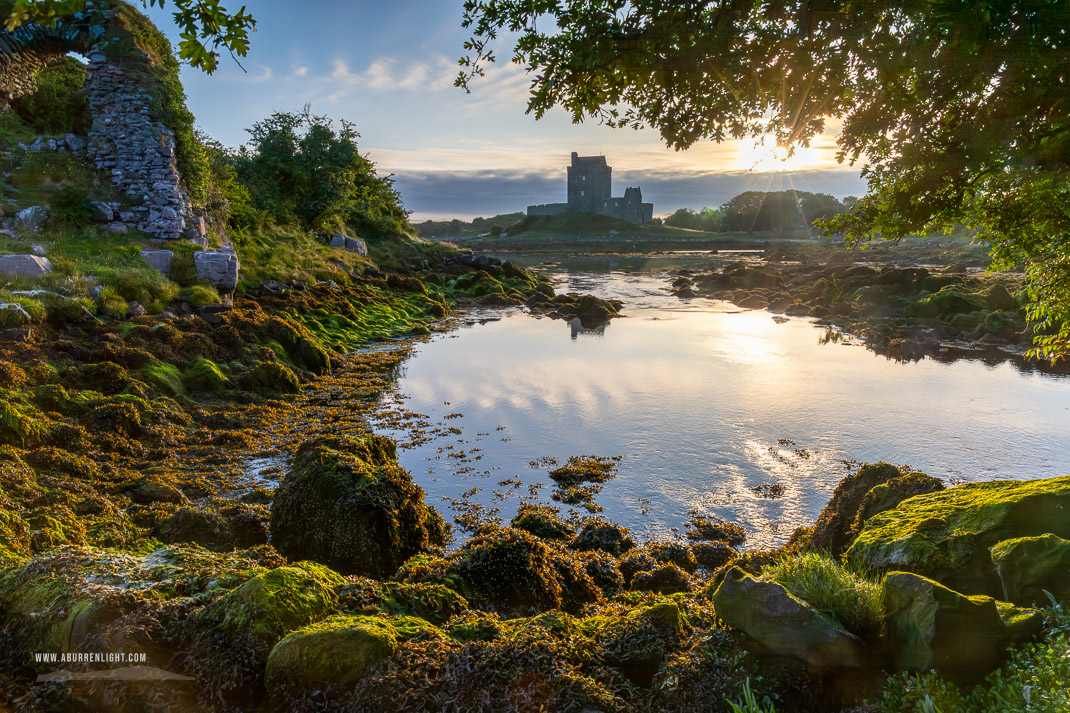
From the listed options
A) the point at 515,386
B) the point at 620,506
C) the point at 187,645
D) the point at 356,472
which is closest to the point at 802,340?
the point at 515,386

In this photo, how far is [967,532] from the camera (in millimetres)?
4539

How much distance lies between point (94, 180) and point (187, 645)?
19983 mm

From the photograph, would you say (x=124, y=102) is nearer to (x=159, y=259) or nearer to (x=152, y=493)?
(x=159, y=259)

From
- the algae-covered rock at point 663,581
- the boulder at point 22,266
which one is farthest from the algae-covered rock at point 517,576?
the boulder at point 22,266

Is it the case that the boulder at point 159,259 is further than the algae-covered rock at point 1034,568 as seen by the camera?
Yes

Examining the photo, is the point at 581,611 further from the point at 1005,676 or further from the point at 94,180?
the point at 94,180

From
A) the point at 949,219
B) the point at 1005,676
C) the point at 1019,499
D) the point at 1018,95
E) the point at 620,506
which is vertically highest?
the point at 1018,95

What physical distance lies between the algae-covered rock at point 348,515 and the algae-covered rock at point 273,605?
1.59 m

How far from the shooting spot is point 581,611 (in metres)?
5.65

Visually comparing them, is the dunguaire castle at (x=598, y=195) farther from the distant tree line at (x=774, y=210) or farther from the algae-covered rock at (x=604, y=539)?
the algae-covered rock at (x=604, y=539)

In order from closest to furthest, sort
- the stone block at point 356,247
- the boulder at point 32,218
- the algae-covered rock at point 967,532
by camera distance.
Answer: the algae-covered rock at point 967,532 → the boulder at point 32,218 → the stone block at point 356,247

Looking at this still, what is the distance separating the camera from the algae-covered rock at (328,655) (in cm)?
373

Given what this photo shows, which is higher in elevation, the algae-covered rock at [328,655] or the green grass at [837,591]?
the green grass at [837,591]

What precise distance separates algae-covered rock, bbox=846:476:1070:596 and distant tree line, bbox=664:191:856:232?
148m
